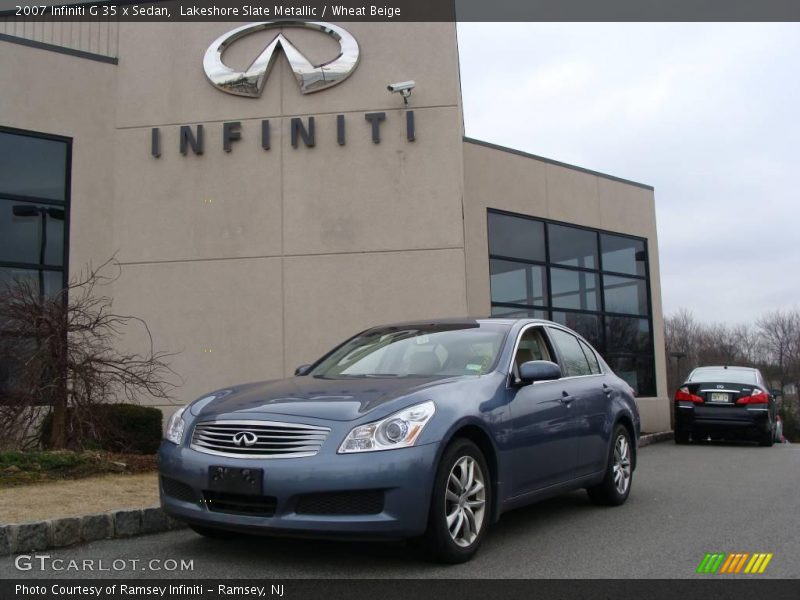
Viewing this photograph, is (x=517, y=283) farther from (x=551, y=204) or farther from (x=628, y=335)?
(x=628, y=335)

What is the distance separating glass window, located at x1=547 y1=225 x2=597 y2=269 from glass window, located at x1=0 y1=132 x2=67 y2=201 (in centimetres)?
927

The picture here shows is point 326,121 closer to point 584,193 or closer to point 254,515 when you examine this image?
point 584,193

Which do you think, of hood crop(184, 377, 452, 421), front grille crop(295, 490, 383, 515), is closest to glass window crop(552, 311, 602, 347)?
hood crop(184, 377, 452, 421)

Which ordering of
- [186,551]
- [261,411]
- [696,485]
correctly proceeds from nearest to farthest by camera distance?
[261,411] → [186,551] → [696,485]

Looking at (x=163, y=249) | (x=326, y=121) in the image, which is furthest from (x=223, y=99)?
(x=163, y=249)

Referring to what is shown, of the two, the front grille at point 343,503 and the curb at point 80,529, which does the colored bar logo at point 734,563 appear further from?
the curb at point 80,529

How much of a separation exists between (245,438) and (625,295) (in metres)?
14.9

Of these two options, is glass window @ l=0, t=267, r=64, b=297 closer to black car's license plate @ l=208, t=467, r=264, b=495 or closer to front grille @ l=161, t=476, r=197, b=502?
front grille @ l=161, t=476, r=197, b=502

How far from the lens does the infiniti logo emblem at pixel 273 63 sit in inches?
498

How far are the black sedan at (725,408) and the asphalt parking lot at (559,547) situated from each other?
6563mm

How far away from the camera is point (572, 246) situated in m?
16.9

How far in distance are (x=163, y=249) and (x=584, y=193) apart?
9146mm

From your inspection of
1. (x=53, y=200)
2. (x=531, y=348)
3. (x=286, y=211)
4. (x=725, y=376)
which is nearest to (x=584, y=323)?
(x=725, y=376)

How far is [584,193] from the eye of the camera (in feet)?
56.4
